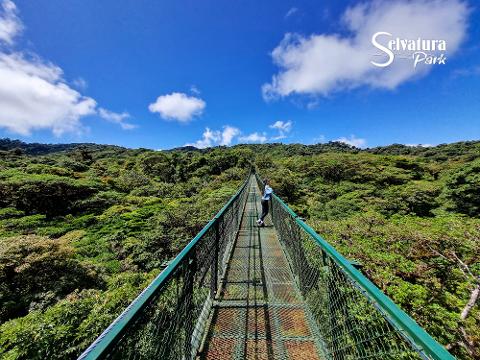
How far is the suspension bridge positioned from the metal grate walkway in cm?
1

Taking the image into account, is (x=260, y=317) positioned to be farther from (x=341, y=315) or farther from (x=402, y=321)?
(x=402, y=321)

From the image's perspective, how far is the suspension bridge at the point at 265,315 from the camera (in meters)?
1.21

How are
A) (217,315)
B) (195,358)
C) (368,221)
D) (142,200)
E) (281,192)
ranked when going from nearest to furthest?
(195,358) → (217,315) → (368,221) → (281,192) → (142,200)

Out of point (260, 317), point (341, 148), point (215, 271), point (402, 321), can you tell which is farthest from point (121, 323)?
point (341, 148)

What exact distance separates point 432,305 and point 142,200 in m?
24.1

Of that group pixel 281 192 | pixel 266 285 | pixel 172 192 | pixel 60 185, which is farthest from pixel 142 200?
pixel 266 285

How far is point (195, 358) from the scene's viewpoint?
7.58 feet

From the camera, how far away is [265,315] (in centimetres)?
298

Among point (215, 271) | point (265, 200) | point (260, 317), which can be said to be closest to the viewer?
point (260, 317)

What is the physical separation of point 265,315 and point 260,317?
74mm

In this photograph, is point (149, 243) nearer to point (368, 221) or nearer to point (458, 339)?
point (368, 221)

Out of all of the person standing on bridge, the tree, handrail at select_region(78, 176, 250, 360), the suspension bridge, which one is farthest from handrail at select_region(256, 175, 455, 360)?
the tree

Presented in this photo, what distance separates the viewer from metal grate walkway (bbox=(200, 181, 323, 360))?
2.43m

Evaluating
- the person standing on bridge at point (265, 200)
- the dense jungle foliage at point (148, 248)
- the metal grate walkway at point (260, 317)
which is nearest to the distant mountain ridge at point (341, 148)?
the dense jungle foliage at point (148, 248)
